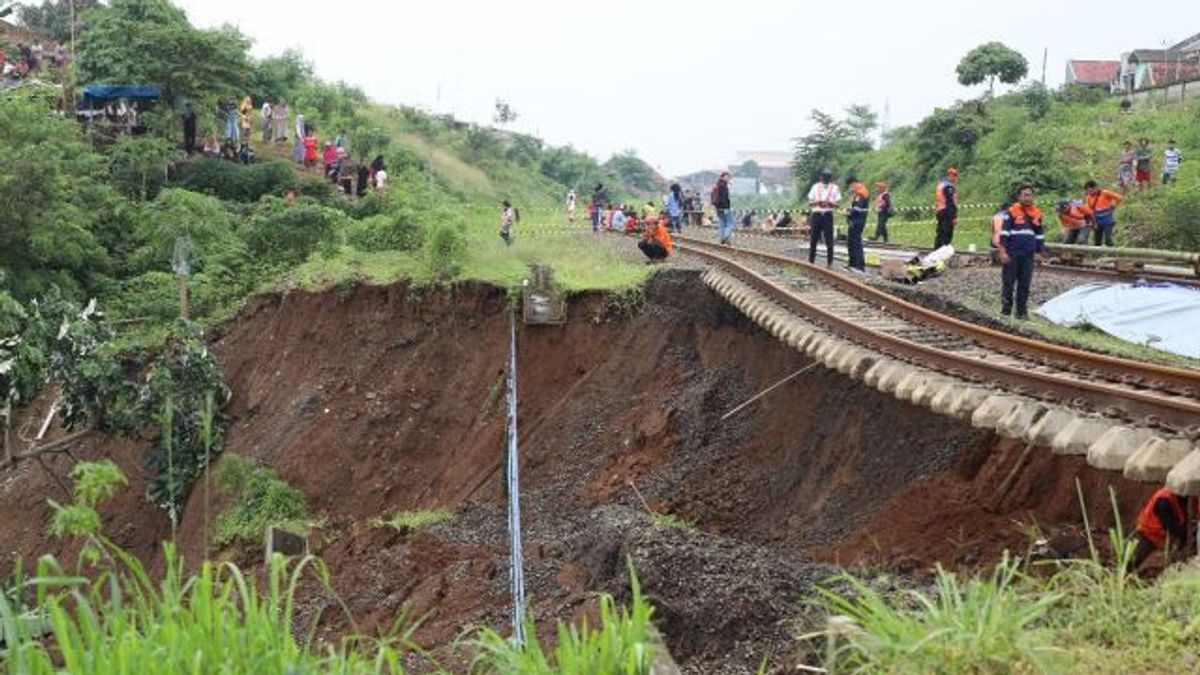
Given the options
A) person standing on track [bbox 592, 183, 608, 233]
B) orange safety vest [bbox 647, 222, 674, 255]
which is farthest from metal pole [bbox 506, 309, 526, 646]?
person standing on track [bbox 592, 183, 608, 233]

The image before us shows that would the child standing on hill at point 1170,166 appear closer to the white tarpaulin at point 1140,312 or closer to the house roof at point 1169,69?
the white tarpaulin at point 1140,312

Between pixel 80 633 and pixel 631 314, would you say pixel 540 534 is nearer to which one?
pixel 631 314

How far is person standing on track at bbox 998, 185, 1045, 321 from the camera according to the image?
43.7 ft

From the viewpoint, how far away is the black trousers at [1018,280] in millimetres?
13445

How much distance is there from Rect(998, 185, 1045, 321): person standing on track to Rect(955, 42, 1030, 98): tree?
3206 cm

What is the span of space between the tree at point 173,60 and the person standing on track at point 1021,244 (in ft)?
75.2

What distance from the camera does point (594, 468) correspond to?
13.8m

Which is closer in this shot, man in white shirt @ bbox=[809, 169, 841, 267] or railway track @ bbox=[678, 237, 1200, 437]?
railway track @ bbox=[678, 237, 1200, 437]

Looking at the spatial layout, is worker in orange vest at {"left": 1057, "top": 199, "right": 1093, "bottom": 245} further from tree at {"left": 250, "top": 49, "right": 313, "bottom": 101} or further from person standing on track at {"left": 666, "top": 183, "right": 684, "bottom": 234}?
tree at {"left": 250, "top": 49, "right": 313, "bottom": 101}

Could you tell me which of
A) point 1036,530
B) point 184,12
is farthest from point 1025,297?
point 184,12

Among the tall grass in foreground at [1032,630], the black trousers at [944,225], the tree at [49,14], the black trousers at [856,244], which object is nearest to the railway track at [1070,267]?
the black trousers at [944,225]

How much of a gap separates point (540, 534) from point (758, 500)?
2.19 metres

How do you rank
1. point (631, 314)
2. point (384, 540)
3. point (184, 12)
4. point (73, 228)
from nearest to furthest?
point (384, 540), point (631, 314), point (73, 228), point (184, 12)

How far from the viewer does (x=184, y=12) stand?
3512 cm
